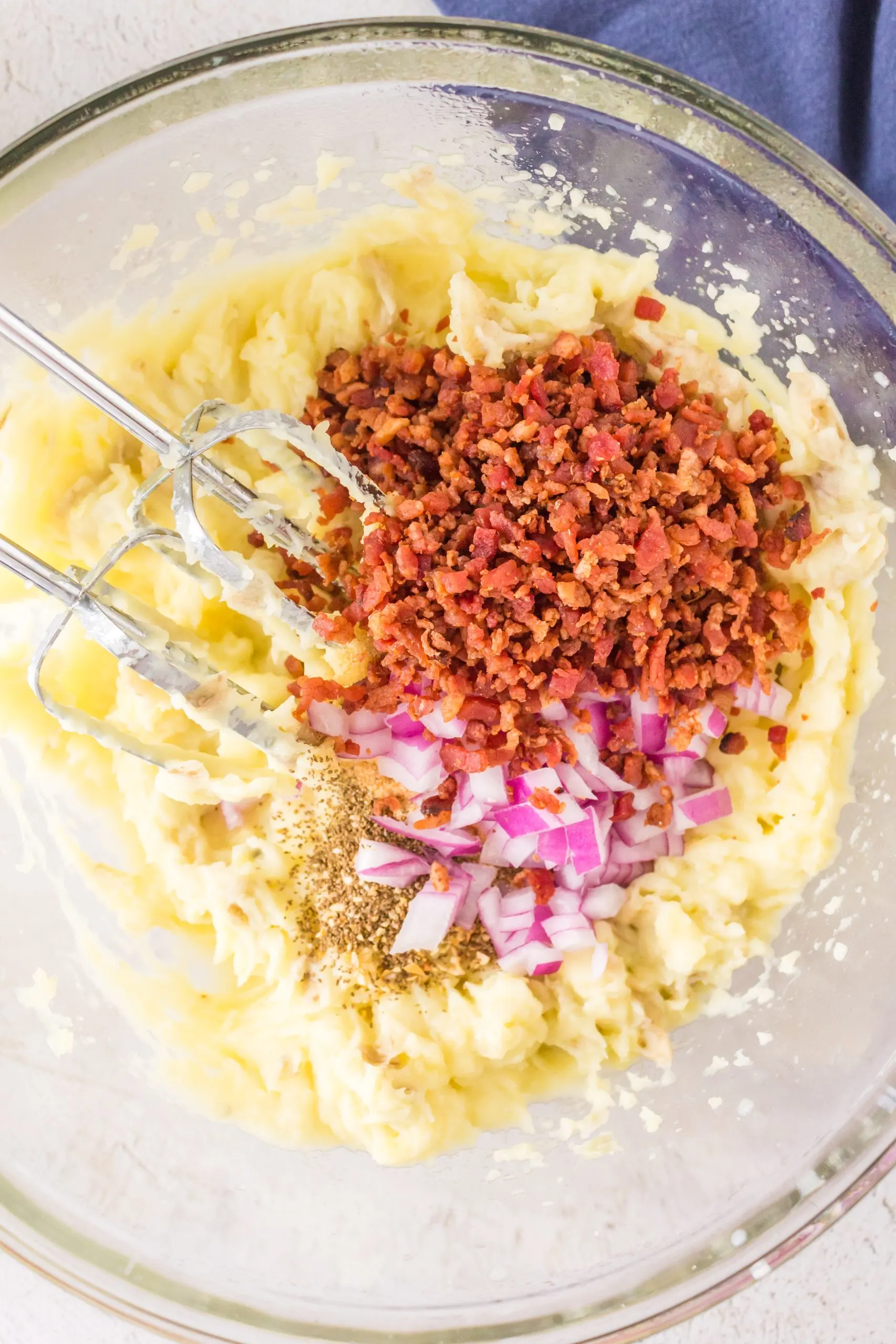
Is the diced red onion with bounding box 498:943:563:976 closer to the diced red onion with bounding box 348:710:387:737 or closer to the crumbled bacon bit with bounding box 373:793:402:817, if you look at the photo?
the crumbled bacon bit with bounding box 373:793:402:817

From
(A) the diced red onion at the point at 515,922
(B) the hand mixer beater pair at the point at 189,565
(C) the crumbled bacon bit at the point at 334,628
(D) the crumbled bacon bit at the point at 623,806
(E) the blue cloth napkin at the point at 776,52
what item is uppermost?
(E) the blue cloth napkin at the point at 776,52

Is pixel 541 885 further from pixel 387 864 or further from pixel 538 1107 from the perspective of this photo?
pixel 538 1107

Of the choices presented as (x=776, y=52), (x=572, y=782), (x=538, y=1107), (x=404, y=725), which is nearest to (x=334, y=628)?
(x=404, y=725)

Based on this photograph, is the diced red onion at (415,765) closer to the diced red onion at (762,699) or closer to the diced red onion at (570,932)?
the diced red onion at (570,932)

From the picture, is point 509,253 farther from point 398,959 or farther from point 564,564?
point 398,959

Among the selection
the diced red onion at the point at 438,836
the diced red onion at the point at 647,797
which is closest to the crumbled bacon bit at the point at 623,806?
the diced red onion at the point at 647,797
